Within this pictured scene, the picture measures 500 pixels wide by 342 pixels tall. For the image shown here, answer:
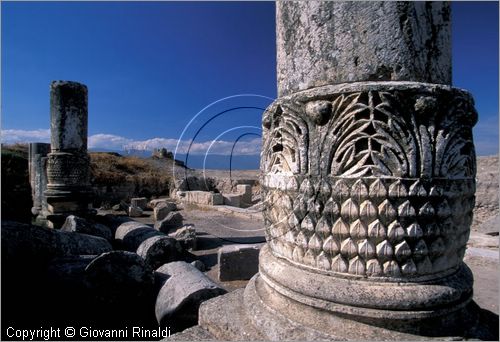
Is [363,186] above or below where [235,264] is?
above

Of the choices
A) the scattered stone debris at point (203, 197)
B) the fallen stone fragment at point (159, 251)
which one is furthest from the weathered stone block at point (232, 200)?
the fallen stone fragment at point (159, 251)

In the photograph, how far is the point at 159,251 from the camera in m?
6.09

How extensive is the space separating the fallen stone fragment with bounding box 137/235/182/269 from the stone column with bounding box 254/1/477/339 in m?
4.82

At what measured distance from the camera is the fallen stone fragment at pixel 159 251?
6.00 m

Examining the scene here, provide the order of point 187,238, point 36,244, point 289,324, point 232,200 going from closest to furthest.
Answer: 1. point 289,324
2. point 36,244
3. point 187,238
4. point 232,200

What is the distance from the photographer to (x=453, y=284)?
156cm

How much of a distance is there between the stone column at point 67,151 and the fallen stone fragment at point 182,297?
6444 millimetres

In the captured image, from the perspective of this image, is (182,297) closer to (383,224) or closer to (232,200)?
(383,224)

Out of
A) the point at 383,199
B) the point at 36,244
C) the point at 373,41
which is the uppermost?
the point at 373,41

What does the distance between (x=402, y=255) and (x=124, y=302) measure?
367 centimetres

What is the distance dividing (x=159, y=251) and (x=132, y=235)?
1.36 meters

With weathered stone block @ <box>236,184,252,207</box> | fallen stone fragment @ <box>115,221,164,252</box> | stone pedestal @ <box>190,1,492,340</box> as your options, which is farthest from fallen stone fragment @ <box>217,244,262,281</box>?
weathered stone block @ <box>236,184,252,207</box>

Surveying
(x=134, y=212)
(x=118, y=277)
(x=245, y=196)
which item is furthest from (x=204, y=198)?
(x=118, y=277)

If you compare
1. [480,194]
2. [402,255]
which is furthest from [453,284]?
[480,194]
